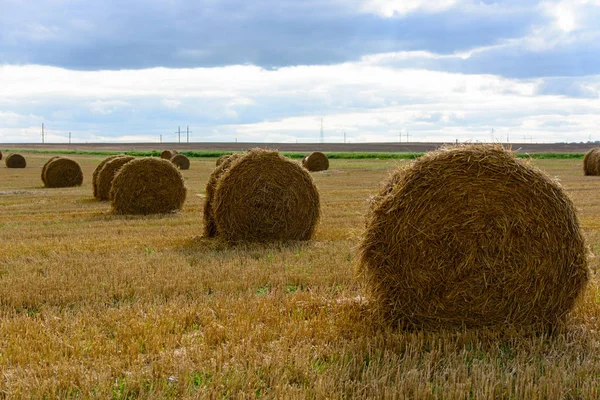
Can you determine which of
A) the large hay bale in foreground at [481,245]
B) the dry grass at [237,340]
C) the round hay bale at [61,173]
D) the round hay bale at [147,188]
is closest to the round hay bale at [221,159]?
the round hay bale at [147,188]

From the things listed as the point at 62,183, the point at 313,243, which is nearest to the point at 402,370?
the point at 313,243

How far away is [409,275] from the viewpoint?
646 cm

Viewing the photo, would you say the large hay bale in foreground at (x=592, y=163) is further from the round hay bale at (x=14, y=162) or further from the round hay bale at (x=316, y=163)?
the round hay bale at (x=14, y=162)

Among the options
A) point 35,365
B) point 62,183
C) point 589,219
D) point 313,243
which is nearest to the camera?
point 35,365

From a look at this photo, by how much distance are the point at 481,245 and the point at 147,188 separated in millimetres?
11815

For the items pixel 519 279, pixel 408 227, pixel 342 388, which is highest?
pixel 408 227

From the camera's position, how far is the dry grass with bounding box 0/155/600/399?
4859 millimetres

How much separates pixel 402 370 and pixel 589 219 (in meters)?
11.0

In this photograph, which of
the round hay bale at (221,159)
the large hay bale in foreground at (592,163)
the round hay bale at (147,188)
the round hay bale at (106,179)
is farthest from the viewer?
the large hay bale in foreground at (592,163)

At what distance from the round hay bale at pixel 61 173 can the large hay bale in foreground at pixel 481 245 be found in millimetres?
22941

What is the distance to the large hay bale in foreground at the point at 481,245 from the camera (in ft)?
20.8

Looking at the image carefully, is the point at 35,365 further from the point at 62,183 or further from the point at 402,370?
the point at 62,183

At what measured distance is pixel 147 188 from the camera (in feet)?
54.6

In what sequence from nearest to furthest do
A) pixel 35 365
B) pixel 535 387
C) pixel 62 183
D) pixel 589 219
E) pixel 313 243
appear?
pixel 535 387 → pixel 35 365 → pixel 313 243 → pixel 589 219 → pixel 62 183
